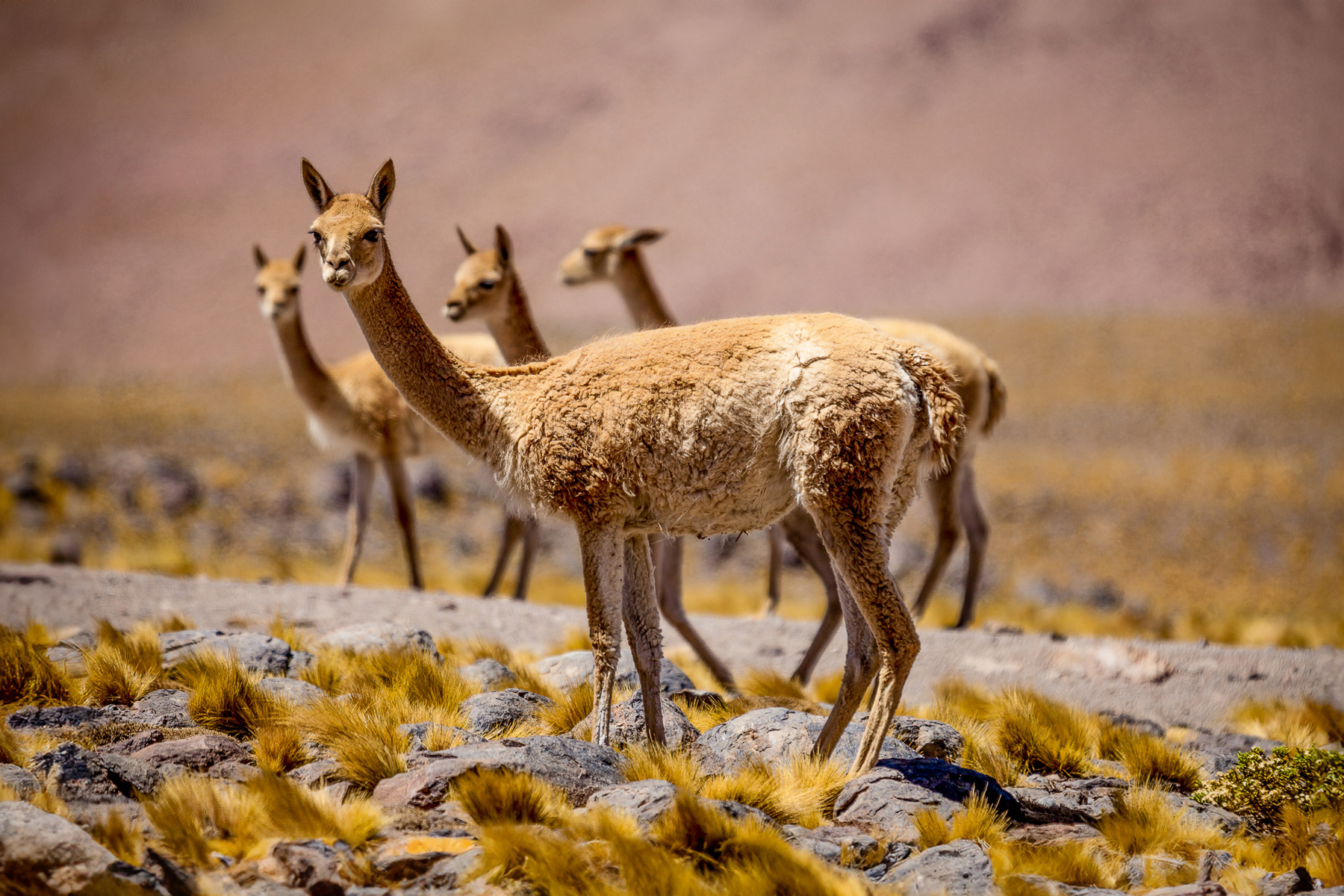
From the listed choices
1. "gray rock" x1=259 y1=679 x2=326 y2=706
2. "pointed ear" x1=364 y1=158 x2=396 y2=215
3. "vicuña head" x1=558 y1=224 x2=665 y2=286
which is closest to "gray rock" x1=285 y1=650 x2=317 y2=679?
"gray rock" x1=259 y1=679 x2=326 y2=706

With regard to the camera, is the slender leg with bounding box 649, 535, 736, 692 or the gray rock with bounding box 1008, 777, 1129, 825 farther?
the slender leg with bounding box 649, 535, 736, 692

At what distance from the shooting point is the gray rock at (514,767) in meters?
4.66

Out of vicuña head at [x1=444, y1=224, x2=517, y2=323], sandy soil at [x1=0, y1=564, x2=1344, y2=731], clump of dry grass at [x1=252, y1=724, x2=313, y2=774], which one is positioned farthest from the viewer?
sandy soil at [x1=0, y1=564, x2=1344, y2=731]

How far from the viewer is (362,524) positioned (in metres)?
10.9

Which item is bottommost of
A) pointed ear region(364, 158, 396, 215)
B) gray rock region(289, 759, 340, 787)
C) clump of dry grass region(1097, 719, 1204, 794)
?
clump of dry grass region(1097, 719, 1204, 794)

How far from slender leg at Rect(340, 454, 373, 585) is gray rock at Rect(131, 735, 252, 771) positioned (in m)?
5.53

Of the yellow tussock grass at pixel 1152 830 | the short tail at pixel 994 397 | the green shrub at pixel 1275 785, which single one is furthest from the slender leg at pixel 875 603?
the short tail at pixel 994 397

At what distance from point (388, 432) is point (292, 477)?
10755mm

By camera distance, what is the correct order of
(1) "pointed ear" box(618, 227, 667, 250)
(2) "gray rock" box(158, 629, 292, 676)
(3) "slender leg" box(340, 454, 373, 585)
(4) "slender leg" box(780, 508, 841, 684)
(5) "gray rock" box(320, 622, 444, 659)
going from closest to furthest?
(2) "gray rock" box(158, 629, 292, 676) → (5) "gray rock" box(320, 622, 444, 659) → (4) "slender leg" box(780, 508, 841, 684) → (1) "pointed ear" box(618, 227, 667, 250) → (3) "slender leg" box(340, 454, 373, 585)

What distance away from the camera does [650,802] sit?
4562mm

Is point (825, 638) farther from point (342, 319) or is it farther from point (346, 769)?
point (342, 319)

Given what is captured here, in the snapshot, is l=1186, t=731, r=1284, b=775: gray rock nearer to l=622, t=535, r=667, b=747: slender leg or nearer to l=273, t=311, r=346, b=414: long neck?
l=622, t=535, r=667, b=747: slender leg

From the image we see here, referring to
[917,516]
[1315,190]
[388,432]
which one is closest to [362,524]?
[388,432]

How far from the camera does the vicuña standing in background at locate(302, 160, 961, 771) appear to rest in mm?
5066
